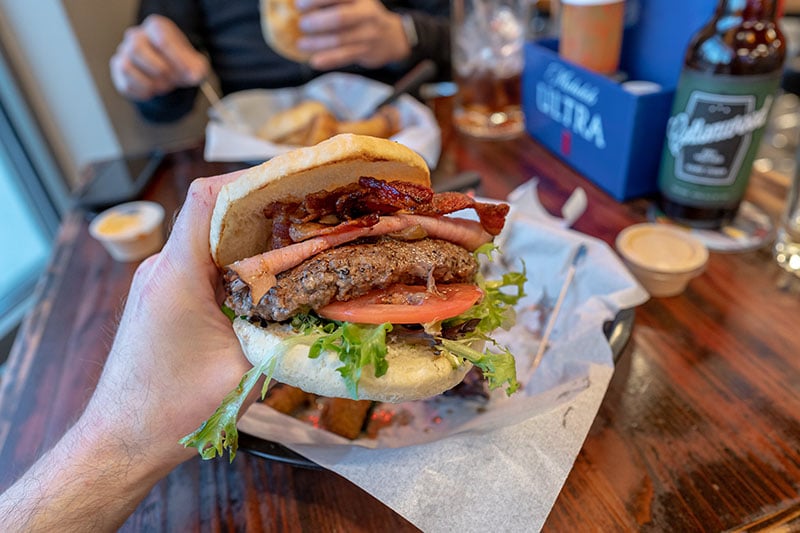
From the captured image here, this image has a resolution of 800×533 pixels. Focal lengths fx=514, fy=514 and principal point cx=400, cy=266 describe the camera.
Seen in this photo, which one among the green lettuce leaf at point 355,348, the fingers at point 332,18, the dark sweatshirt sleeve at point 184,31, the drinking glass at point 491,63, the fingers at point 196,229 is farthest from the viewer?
the dark sweatshirt sleeve at point 184,31

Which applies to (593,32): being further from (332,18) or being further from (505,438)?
(505,438)

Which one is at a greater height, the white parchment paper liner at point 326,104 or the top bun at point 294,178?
the top bun at point 294,178

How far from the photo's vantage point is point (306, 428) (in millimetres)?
1126

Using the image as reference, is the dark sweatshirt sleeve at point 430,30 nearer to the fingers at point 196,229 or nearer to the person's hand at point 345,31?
the person's hand at point 345,31

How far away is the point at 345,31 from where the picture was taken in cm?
232

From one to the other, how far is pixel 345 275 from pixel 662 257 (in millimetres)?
1008

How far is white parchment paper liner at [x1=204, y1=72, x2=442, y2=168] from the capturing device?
6.83 feet

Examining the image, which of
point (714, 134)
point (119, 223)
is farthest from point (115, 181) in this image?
point (714, 134)

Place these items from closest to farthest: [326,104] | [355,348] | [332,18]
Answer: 1. [355,348]
2. [332,18]
3. [326,104]

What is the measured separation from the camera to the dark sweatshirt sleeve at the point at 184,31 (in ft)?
8.68

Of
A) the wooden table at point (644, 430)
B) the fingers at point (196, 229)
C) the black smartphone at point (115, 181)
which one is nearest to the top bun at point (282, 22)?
the black smartphone at point (115, 181)

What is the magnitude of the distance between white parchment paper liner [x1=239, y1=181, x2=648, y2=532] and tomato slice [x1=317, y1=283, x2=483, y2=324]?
28 cm

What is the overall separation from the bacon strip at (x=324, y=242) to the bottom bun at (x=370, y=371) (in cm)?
10

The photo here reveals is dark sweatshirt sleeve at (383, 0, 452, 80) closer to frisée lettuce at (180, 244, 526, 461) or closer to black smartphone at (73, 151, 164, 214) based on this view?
black smartphone at (73, 151, 164, 214)
